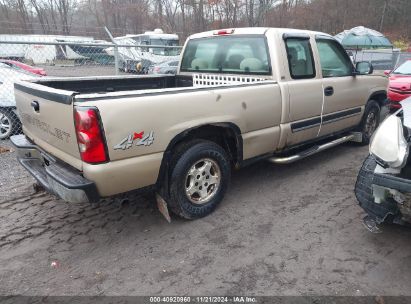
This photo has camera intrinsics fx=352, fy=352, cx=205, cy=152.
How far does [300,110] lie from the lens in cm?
431

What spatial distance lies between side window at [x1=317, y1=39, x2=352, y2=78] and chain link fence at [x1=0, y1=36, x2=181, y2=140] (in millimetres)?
4121

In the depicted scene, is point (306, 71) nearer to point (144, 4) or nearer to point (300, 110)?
point (300, 110)

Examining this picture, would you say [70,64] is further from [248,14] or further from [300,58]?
[248,14]

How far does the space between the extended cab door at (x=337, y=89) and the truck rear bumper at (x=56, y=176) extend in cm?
327

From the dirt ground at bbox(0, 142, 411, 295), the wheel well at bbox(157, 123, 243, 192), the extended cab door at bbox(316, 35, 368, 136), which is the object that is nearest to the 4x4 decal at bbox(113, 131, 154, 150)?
the wheel well at bbox(157, 123, 243, 192)

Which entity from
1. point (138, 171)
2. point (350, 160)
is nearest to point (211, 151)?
point (138, 171)

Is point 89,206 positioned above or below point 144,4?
below

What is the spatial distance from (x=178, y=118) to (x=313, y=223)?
1759mm

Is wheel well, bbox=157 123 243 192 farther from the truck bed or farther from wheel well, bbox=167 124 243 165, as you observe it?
the truck bed

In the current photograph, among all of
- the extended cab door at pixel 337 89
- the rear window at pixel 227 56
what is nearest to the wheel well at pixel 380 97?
the extended cab door at pixel 337 89

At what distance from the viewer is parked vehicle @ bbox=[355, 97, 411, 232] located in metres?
2.69

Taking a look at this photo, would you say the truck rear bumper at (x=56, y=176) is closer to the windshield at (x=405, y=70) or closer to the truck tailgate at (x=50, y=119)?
the truck tailgate at (x=50, y=119)

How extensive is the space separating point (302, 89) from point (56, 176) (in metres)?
2.93

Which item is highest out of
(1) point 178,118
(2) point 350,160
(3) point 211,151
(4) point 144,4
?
(4) point 144,4
